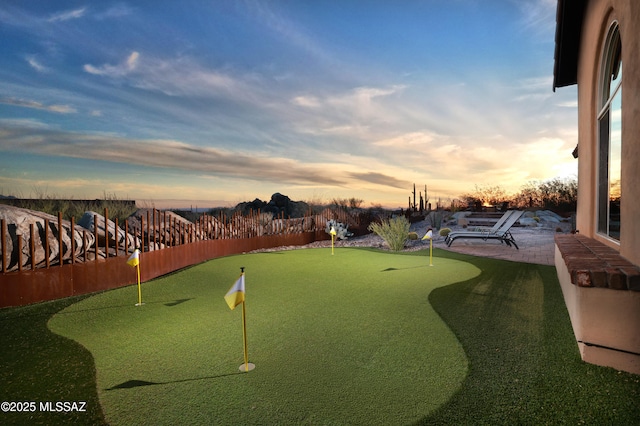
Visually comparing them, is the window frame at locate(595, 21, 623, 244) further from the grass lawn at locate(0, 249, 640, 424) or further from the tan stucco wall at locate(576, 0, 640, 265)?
the grass lawn at locate(0, 249, 640, 424)

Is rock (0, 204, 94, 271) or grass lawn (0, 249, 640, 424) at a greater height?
rock (0, 204, 94, 271)

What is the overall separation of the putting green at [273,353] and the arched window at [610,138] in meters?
2.48

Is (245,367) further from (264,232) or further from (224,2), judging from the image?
(264,232)

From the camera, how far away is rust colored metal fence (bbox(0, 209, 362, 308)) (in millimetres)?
4703

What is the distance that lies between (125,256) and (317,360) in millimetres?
4780

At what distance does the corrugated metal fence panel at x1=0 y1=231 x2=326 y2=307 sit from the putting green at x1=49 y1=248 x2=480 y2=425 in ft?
2.07

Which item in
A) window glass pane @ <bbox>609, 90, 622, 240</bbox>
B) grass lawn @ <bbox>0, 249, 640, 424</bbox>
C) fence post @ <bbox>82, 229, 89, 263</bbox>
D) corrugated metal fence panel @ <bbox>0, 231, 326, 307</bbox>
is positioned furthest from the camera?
fence post @ <bbox>82, 229, 89, 263</bbox>

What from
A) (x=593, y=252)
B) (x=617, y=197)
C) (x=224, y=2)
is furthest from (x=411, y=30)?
(x=593, y=252)

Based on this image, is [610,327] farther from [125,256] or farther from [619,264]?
[125,256]

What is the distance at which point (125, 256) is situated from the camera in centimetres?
606

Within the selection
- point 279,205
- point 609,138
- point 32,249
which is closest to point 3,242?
point 32,249

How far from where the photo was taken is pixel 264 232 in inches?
474

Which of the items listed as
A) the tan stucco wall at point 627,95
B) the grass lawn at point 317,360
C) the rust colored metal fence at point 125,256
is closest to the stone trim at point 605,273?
the tan stucco wall at point 627,95

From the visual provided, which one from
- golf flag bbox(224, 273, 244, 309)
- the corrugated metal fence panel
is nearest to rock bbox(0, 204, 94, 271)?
the corrugated metal fence panel
